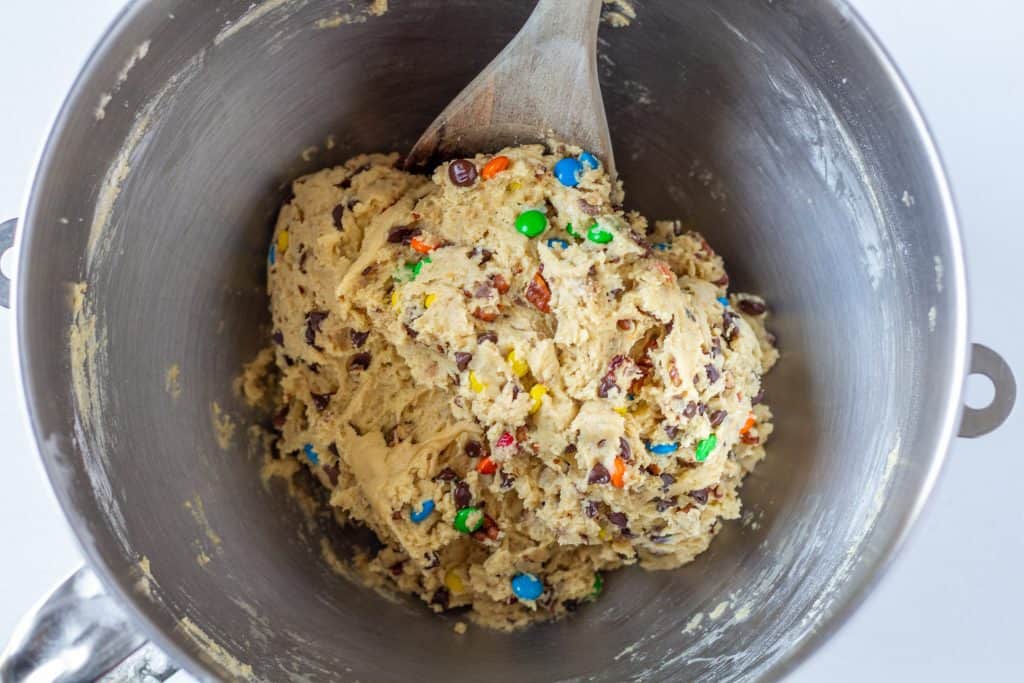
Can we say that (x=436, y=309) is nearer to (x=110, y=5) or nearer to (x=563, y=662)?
(x=563, y=662)

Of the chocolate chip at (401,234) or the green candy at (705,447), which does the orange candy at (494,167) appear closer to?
the chocolate chip at (401,234)

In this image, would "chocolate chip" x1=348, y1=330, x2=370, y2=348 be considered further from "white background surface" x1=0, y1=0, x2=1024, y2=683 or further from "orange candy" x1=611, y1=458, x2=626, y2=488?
"white background surface" x1=0, y1=0, x2=1024, y2=683

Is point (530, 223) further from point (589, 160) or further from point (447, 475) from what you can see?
point (447, 475)

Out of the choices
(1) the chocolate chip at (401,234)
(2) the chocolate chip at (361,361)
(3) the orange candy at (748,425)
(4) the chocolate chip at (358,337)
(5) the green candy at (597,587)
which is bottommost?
(5) the green candy at (597,587)

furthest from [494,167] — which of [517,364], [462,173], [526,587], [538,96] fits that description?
[526,587]

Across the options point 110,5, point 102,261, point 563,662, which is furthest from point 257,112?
point 563,662

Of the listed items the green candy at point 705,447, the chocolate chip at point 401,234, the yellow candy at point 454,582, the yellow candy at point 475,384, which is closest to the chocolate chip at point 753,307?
the green candy at point 705,447
